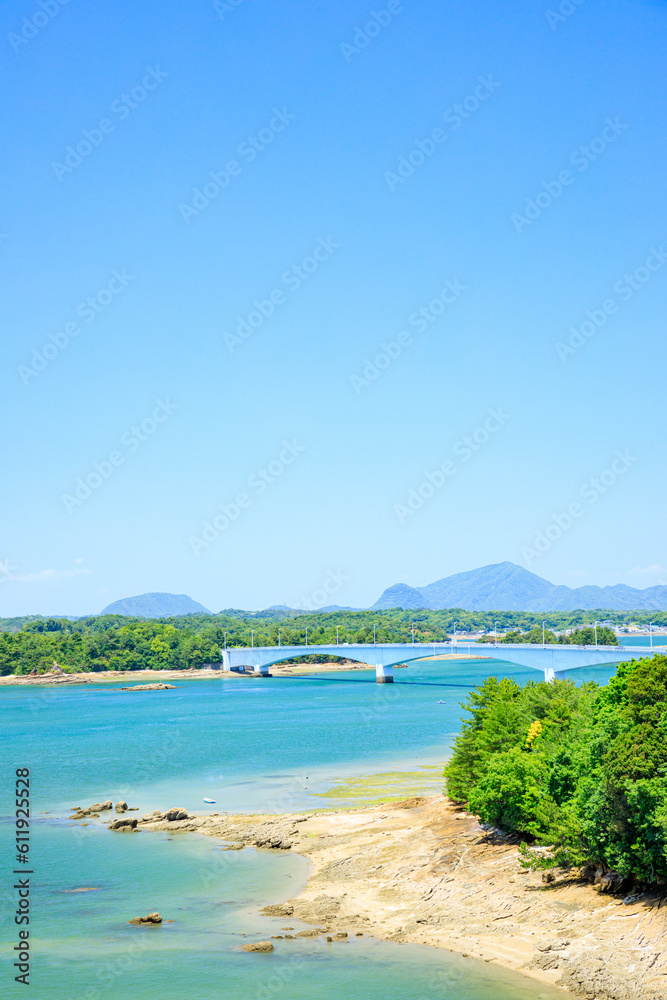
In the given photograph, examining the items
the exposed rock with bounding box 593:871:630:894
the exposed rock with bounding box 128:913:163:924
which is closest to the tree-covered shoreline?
the exposed rock with bounding box 593:871:630:894

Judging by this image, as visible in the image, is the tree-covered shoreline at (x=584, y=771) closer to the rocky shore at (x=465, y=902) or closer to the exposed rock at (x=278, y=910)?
the rocky shore at (x=465, y=902)

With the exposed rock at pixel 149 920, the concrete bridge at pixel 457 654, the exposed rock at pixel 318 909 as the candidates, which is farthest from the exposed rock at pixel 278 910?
the concrete bridge at pixel 457 654

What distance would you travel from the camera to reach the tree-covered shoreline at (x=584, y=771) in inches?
965

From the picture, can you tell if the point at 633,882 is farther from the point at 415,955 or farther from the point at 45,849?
the point at 45,849

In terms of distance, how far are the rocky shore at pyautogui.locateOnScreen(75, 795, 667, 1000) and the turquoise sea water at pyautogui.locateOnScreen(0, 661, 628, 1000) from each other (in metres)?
0.96

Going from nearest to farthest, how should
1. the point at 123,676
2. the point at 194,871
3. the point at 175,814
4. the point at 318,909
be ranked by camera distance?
1. the point at 318,909
2. the point at 194,871
3. the point at 175,814
4. the point at 123,676

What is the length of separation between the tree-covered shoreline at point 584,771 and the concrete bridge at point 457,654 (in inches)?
1185

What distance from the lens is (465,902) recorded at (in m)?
28.9

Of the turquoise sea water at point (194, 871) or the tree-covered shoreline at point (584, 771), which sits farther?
the tree-covered shoreline at point (584, 771)

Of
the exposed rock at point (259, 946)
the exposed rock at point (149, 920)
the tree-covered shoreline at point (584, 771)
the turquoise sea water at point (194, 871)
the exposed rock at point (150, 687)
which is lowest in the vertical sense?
the exposed rock at point (150, 687)

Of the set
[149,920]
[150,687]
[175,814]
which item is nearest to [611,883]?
[149,920]

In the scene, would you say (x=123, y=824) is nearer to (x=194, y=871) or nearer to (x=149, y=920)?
(x=194, y=871)

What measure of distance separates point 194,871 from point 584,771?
1627cm

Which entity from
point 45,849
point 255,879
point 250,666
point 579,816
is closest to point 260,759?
point 45,849
